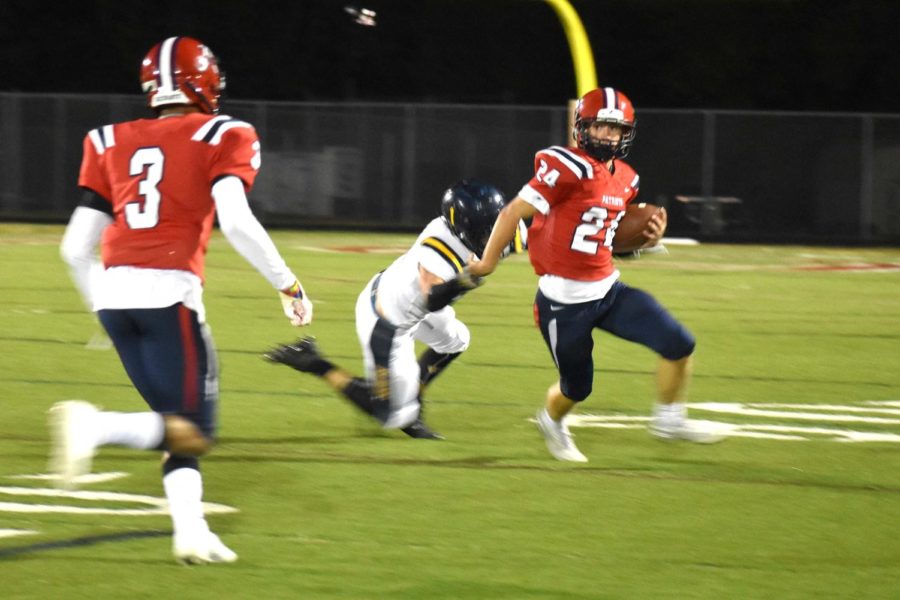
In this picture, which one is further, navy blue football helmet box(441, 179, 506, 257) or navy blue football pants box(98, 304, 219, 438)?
navy blue football helmet box(441, 179, 506, 257)

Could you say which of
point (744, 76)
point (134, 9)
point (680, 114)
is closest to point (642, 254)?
point (680, 114)

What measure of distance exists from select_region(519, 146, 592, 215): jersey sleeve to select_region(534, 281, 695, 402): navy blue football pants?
49 cm

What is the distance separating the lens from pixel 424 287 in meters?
6.98

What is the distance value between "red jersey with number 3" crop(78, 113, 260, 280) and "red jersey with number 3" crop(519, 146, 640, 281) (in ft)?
6.75

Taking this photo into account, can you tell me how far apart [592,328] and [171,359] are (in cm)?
253

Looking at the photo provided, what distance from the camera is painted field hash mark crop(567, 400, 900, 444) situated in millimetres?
7551

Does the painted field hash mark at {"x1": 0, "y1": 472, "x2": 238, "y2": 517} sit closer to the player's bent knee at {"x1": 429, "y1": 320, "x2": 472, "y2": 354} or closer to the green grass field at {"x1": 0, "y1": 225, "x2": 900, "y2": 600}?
the green grass field at {"x1": 0, "y1": 225, "x2": 900, "y2": 600}

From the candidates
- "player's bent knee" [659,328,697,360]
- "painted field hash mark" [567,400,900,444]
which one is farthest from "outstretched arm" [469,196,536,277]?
"painted field hash mark" [567,400,900,444]

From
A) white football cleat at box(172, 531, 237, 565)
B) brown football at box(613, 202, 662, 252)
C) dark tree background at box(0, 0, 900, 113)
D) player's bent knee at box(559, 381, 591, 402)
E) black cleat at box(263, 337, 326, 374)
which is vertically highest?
dark tree background at box(0, 0, 900, 113)

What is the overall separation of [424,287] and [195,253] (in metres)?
2.11

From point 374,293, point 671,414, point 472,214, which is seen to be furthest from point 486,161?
point 472,214

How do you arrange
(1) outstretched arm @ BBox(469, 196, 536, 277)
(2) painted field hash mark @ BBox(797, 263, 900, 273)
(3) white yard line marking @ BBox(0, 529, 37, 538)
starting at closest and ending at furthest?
(3) white yard line marking @ BBox(0, 529, 37, 538) → (1) outstretched arm @ BBox(469, 196, 536, 277) → (2) painted field hash mark @ BBox(797, 263, 900, 273)

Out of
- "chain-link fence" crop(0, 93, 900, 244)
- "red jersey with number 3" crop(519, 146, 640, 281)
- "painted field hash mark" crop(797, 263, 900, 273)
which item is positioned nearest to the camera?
"red jersey with number 3" crop(519, 146, 640, 281)

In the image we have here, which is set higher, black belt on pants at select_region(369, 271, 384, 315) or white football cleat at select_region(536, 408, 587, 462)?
black belt on pants at select_region(369, 271, 384, 315)
